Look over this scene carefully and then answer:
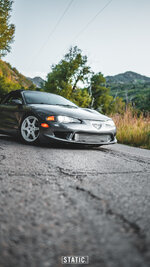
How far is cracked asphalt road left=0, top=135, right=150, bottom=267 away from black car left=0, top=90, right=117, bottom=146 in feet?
6.29

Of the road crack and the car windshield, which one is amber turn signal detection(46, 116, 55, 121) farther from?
the road crack

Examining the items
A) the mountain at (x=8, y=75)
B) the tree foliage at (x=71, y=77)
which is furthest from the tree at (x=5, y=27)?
the tree foliage at (x=71, y=77)

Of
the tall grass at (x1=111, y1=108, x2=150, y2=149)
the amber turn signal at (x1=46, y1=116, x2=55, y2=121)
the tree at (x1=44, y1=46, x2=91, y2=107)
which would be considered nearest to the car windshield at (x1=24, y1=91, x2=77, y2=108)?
the amber turn signal at (x1=46, y1=116, x2=55, y2=121)

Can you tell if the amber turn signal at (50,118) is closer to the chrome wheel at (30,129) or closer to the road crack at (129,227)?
the chrome wheel at (30,129)

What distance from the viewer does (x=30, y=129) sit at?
4406mm

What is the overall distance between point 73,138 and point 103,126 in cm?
70

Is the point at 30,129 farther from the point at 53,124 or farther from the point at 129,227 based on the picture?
the point at 129,227

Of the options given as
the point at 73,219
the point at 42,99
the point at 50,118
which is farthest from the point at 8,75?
the point at 73,219

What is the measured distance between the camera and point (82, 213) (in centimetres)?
122

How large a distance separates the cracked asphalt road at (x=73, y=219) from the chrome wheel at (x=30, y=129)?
7.37 ft

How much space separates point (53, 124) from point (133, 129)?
3.91 metres

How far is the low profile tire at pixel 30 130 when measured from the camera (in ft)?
14.1

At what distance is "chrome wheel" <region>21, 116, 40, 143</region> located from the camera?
14.1ft

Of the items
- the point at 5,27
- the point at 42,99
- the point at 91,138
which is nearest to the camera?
the point at 91,138
